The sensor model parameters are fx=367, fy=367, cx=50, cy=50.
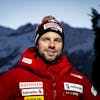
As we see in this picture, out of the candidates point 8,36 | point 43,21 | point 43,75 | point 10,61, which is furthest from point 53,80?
point 8,36

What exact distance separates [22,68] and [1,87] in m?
0.37

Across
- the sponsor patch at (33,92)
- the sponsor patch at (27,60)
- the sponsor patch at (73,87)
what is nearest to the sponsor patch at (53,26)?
the sponsor patch at (27,60)

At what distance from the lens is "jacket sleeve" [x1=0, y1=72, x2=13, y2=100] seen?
13.0ft

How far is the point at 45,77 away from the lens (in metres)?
4.22

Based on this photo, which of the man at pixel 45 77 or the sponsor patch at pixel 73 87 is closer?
the man at pixel 45 77

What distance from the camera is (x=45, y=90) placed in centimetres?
416

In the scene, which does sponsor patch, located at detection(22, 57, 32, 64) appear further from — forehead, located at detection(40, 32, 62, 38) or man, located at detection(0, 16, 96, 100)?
forehead, located at detection(40, 32, 62, 38)

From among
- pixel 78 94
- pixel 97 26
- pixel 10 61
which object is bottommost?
pixel 10 61

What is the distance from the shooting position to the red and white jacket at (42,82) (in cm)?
406

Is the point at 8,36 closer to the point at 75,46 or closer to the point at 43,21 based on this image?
the point at 75,46

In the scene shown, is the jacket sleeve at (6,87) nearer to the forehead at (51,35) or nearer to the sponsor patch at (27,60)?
the sponsor patch at (27,60)

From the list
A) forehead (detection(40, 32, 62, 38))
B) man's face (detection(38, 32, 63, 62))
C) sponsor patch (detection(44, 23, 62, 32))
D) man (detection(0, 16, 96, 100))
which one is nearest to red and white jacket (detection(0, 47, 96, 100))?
man (detection(0, 16, 96, 100))

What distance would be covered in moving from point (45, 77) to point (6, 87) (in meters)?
0.49

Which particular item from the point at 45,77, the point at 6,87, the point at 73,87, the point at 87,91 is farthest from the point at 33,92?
A: the point at 87,91
